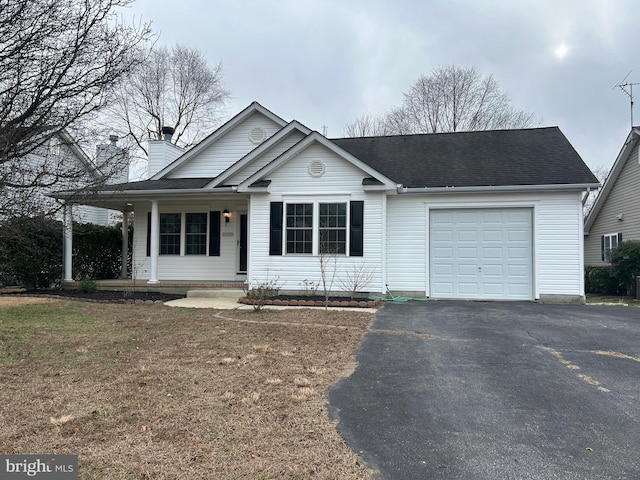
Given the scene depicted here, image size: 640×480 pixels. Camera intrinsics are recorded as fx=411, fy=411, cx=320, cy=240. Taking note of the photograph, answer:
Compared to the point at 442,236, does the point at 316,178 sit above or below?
above

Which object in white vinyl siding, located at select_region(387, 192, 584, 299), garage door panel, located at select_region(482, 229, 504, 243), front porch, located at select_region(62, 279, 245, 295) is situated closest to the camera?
white vinyl siding, located at select_region(387, 192, 584, 299)

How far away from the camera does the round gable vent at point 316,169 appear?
1116cm

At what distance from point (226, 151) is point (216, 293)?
5.34 metres

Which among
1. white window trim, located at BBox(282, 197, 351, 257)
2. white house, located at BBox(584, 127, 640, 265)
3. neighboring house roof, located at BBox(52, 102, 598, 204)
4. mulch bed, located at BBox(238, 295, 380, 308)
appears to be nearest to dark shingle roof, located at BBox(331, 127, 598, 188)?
neighboring house roof, located at BBox(52, 102, 598, 204)

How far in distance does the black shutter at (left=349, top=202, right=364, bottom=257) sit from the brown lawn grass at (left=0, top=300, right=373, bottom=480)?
383 cm

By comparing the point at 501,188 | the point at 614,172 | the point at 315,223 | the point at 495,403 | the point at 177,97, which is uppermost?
the point at 177,97

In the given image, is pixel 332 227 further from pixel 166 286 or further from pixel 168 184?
pixel 168 184

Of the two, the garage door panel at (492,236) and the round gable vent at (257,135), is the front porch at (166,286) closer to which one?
the round gable vent at (257,135)

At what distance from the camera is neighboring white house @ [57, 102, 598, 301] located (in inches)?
422

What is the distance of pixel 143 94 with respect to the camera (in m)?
27.5

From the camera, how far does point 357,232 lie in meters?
10.9

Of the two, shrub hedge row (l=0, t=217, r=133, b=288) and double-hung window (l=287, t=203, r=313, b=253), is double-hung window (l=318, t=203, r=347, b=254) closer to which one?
double-hung window (l=287, t=203, r=313, b=253)

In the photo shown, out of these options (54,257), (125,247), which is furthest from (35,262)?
(125,247)
